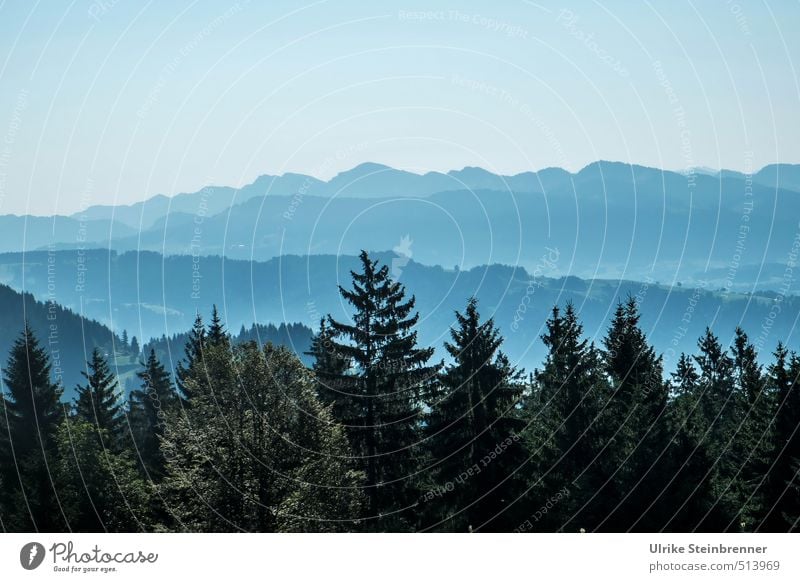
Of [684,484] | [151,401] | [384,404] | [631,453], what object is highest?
[384,404]

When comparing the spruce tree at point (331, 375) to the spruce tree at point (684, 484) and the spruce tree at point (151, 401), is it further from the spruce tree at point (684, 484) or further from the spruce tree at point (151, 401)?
the spruce tree at point (151, 401)

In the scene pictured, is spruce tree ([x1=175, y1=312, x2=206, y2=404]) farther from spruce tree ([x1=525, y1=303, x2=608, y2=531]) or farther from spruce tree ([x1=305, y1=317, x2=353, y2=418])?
spruce tree ([x1=525, y1=303, x2=608, y2=531])

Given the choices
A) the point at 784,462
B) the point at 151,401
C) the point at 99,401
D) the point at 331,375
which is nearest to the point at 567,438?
the point at 784,462

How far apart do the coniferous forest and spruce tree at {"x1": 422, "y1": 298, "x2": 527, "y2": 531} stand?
0.32ft

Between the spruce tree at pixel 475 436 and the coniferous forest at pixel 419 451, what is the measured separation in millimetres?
97

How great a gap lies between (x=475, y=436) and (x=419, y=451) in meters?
3.59

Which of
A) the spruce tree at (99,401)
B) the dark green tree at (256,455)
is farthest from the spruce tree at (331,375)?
the spruce tree at (99,401)

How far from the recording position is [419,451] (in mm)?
53344

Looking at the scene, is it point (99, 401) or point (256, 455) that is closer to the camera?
point (256, 455)

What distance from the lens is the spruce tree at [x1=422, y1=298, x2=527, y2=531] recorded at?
48.6m

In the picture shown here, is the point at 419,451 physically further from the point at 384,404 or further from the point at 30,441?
the point at 30,441

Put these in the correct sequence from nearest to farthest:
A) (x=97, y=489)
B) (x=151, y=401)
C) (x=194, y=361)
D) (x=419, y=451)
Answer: (x=97, y=489) → (x=419, y=451) → (x=194, y=361) → (x=151, y=401)
